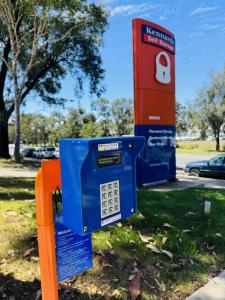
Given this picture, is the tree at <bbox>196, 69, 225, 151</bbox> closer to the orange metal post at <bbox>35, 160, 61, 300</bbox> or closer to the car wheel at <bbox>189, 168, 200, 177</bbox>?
the car wheel at <bbox>189, 168, 200, 177</bbox>

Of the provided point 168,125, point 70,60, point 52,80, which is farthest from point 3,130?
point 168,125

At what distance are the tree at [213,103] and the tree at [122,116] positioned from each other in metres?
31.5

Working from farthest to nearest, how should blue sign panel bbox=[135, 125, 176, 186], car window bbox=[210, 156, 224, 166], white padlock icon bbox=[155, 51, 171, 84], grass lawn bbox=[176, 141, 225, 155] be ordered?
grass lawn bbox=[176, 141, 225, 155] < car window bbox=[210, 156, 224, 166] < white padlock icon bbox=[155, 51, 171, 84] < blue sign panel bbox=[135, 125, 176, 186]

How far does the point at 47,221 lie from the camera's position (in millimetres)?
2287

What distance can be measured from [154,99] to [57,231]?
252 inches

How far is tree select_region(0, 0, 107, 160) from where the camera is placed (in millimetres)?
17297

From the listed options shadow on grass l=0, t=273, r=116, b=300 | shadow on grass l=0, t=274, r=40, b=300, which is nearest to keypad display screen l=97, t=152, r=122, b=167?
shadow on grass l=0, t=273, r=116, b=300

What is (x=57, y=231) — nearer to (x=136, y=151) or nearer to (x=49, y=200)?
(x=49, y=200)

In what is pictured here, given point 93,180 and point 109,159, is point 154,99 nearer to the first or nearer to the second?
point 109,159

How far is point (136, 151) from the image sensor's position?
2.50 meters

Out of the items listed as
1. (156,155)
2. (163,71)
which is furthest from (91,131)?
(156,155)

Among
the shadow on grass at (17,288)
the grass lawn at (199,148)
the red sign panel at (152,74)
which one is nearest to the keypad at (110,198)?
the shadow on grass at (17,288)

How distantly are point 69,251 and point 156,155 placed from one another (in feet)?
20.2

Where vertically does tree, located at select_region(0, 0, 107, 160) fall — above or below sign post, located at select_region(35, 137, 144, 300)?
above
